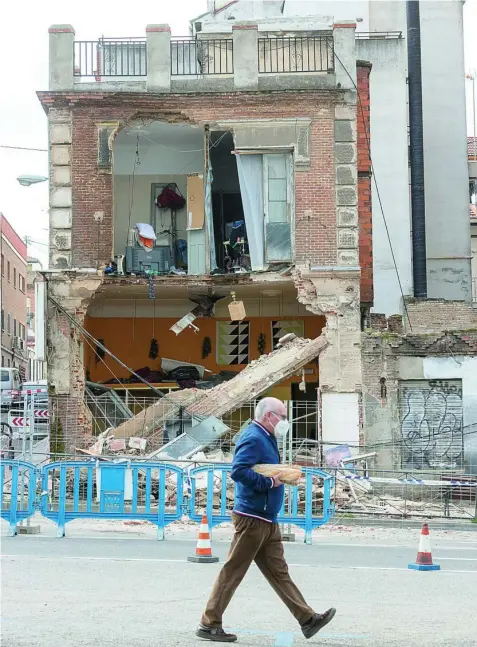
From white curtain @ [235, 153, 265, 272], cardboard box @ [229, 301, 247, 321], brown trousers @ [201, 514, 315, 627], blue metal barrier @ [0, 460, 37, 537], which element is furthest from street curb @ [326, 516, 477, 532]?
brown trousers @ [201, 514, 315, 627]

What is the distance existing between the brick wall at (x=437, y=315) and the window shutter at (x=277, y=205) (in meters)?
6.35

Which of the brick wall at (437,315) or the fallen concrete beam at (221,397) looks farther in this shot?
the brick wall at (437,315)

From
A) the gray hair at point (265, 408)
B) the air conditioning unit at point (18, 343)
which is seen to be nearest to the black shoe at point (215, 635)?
the gray hair at point (265, 408)

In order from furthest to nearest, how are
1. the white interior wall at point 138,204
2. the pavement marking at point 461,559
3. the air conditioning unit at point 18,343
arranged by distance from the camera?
the air conditioning unit at point 18,343 → the white interior wall at point 138,204 → the pavement marking at point 461,559

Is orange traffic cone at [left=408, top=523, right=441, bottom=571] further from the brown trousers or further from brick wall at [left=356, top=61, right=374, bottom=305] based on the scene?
brick wall at [left=356, top=61, right=374, bottom=305]

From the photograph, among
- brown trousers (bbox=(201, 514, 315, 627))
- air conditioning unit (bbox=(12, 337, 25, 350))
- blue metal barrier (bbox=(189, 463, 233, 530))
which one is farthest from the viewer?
air conditioning unit (bbox=(12, 337, 25, 350))

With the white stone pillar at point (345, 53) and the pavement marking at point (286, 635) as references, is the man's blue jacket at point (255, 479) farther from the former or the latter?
the white stone pillar at point (345, 53)

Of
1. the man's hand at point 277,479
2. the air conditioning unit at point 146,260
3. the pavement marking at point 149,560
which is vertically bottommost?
the pavement marking at point 149,560

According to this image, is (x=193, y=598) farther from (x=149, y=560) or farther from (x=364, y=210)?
(x=364, y=210)

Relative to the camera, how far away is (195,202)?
1171 inches

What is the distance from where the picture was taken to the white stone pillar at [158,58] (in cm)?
2820

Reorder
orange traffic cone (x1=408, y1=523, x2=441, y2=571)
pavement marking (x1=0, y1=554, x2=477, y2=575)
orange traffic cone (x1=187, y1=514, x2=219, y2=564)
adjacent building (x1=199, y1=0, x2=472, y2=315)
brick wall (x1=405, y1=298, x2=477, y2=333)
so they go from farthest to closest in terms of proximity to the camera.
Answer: adjacent building (x1=199, y1=0, x2=472, y2=315)
brick wall (x1=405, y1=298, x2=477, y2=333)
pavement marking (x1=0, y1=554, x2=477, y2=575)
orange traffic cone (x1=408, y1=523, x2=441, y2=571)
orange traffic cone (x1=187, y1=514, x2=219, y2=564)

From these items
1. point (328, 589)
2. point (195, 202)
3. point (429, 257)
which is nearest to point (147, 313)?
point (195, 202)

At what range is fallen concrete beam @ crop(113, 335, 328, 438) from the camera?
85.0ft
